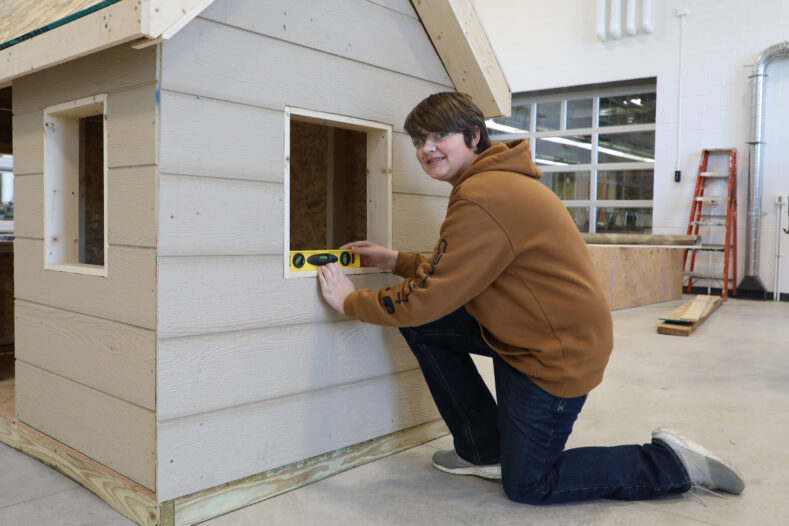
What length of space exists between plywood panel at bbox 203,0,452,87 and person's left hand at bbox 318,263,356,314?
26.3 inches

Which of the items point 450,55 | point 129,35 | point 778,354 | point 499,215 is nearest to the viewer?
point 129,35

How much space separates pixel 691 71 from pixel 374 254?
748 centimetres

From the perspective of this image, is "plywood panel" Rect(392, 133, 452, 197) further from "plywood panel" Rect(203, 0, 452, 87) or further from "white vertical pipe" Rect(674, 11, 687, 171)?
"white vertical pipe" Rect(674, 11, 687, 171)

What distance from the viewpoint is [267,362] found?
1.78 m

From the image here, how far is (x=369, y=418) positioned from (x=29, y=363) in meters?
1.14

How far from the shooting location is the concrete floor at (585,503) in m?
1.70

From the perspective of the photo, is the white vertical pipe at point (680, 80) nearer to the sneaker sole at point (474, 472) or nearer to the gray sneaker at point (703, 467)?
the gray sneaker at point (703, 467)

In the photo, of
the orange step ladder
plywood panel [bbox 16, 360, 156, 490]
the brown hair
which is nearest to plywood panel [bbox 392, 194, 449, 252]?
the brown hair

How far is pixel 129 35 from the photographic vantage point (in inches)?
54.5

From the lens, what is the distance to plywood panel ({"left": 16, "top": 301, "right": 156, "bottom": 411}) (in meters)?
1.60

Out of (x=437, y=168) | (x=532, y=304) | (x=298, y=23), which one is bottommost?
(x=532, y=304)

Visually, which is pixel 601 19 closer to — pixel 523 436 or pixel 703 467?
pixel 703 467

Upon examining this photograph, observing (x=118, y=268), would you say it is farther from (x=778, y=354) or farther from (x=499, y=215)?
(x=778, y=354)

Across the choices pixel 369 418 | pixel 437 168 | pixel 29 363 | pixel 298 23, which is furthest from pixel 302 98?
pixel 29 363
